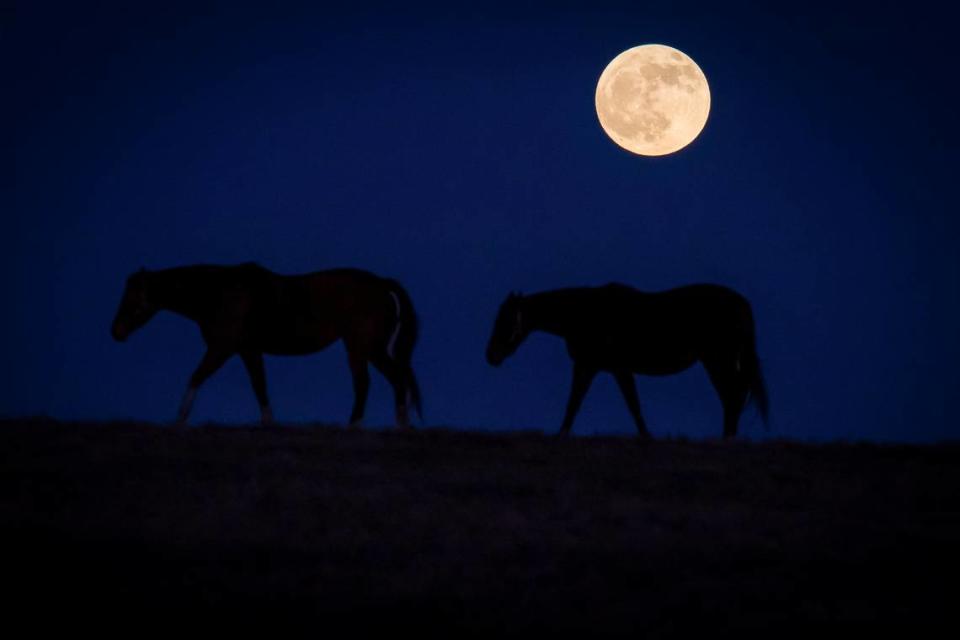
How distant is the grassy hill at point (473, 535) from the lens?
5.97m

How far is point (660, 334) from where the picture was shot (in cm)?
1634

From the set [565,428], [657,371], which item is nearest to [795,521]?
[565,428]

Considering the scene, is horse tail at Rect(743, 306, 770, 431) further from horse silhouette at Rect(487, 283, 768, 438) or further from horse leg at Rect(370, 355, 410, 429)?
horse leg at Rect(370, 355, 410, 429)

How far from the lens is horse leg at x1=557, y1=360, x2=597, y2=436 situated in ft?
50.2

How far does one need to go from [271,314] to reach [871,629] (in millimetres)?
11430

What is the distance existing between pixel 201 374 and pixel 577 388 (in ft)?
16.0

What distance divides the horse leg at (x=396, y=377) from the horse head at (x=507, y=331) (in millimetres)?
1570

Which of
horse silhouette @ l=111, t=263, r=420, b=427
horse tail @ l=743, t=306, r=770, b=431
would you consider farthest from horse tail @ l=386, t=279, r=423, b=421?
horse tail @ l=743, t=306, r=770, b=431

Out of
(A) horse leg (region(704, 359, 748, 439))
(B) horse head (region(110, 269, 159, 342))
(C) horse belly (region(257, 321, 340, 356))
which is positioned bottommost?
(A) horse leg (region(704, 359, 748, 439))

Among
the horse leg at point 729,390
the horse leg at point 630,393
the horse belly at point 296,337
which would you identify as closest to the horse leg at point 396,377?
the horse belly at point 296,337

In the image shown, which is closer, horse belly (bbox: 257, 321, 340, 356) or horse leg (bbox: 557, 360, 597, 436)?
horse leg (bbox: 557, 360, 597, 436)

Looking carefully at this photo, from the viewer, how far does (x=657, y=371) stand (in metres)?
16.6

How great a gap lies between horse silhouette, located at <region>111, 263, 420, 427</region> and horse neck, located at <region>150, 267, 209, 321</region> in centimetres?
1

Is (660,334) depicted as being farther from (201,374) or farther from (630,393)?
(201,374)
